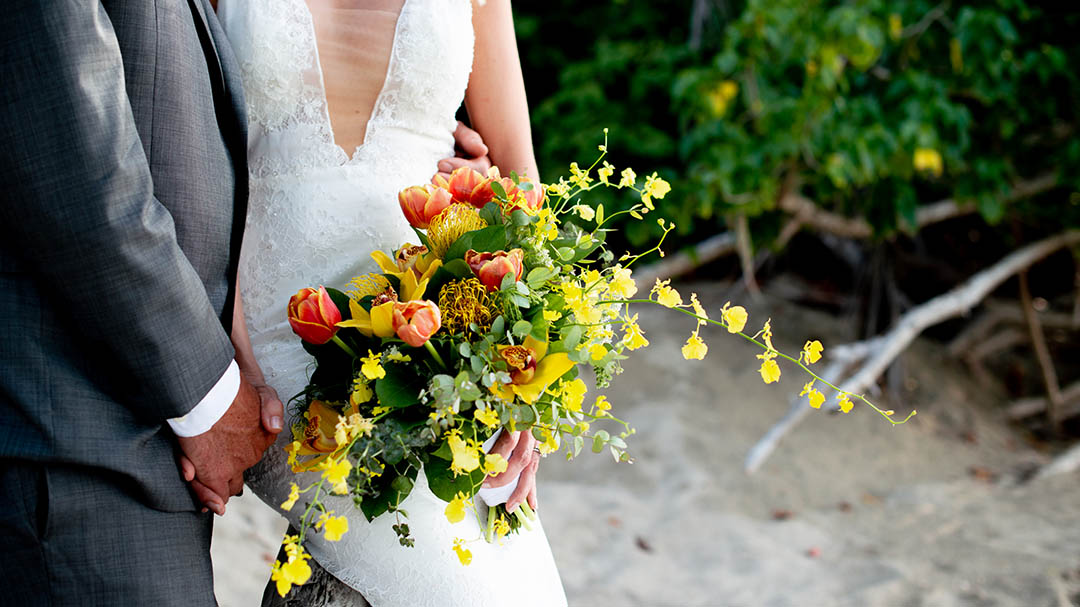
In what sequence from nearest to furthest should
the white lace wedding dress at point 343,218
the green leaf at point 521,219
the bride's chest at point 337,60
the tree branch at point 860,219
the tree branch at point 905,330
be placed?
the green leaf at point 521,219 < the white lace wedding dress at point 343,218 < the bride's chest at point 337,60 < the tree branch at point 905,330 < the tree branch at point 860,219

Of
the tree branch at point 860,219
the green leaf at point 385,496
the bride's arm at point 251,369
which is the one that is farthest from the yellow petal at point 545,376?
the tree branch at point 860,219

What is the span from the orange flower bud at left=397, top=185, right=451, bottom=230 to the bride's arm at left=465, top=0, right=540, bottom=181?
0.45 metres

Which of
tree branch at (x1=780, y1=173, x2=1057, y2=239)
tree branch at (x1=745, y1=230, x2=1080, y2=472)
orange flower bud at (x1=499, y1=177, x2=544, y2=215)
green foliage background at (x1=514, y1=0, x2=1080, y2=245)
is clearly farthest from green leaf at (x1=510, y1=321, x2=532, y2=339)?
tree branch at (x1=780, y1=173, x2=1057, y2=239)

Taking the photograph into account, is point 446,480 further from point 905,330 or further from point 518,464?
point 905,330

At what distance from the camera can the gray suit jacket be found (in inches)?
40.1

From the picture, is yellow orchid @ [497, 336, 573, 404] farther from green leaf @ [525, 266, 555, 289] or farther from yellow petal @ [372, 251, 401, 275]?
yellow petal @ [372, 251, 401, 275]

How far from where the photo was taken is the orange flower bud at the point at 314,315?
1.16 m

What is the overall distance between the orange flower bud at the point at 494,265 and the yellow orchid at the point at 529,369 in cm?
9

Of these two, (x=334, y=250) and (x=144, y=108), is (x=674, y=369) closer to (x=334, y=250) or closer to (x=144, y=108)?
(x=334, y=250)

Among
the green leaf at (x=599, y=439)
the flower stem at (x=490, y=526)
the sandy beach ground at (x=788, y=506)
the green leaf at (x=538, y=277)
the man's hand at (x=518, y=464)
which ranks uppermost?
the green leaf at (x=538, y=277)

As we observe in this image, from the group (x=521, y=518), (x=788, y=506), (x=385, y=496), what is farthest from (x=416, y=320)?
(x=788, y=506)

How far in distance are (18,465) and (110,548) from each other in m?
0.16

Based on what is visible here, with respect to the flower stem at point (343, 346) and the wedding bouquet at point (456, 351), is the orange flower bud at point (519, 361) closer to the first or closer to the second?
the wedding bouquet at point (456, 351)

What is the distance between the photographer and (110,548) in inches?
43.8
